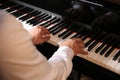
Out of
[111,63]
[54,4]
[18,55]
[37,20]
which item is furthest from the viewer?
[37,20]

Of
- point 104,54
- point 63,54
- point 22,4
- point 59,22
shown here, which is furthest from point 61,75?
point 22,4

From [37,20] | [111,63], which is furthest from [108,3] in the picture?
[37,20]

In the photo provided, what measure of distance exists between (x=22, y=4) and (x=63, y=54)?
92cm

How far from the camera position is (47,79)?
1030mm

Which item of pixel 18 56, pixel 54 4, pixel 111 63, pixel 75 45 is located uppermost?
pixel 18 56

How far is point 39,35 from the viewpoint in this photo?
1.66 m

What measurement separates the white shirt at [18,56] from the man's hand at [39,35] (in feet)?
2.08

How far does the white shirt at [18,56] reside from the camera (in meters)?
0.85

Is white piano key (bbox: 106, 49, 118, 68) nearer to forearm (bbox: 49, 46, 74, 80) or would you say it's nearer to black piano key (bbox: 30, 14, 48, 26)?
forearm (bbox: 49, 46, 74, 80)

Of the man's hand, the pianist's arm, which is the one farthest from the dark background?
the pianist's arm

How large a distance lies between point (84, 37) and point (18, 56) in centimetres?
85

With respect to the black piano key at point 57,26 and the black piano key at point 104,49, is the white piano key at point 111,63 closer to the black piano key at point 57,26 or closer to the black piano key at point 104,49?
the black piano key at point 104,49

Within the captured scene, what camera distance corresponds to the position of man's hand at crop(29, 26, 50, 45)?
5.45 feet

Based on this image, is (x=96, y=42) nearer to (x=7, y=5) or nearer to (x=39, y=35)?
(x=39, y=35)
